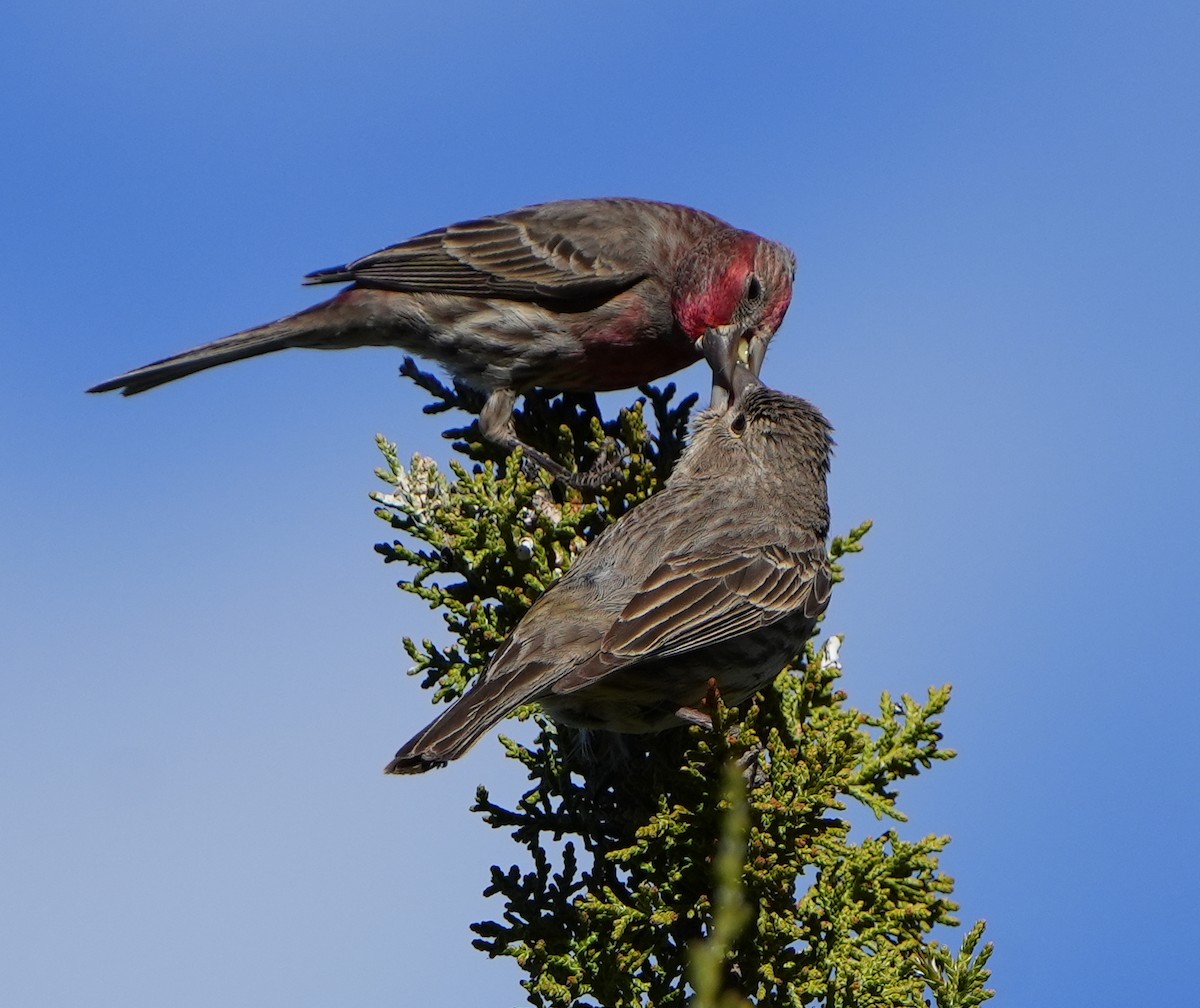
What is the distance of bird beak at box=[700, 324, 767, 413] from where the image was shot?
6.74 metres

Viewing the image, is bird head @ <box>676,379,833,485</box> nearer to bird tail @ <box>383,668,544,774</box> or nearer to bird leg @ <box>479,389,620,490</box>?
bird leg @ <box>479,389,620,490</box>

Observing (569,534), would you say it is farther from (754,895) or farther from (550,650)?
(754,895)

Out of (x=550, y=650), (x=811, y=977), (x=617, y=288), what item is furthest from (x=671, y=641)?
(x=617, y=288)

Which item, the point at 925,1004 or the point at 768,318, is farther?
the point at 768,318

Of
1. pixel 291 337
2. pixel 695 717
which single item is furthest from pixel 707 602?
pixel 291 337

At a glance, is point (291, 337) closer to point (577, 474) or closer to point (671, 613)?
point (577, 474)

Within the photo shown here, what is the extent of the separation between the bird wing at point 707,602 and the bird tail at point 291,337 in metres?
3.04

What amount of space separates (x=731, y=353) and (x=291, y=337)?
2275 millimetres

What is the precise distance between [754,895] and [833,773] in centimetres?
45

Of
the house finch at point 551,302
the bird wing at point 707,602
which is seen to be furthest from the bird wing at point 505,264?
the bird wing at point 707,602

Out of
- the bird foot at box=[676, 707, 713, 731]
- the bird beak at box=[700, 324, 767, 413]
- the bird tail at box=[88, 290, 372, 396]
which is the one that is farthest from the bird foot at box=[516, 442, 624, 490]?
the bird tail at box=[88, 290, 372, 396]

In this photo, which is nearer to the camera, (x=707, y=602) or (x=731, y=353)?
(x=707, y=602)

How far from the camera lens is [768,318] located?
23.5 ft

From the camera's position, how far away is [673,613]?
16.1 feet
